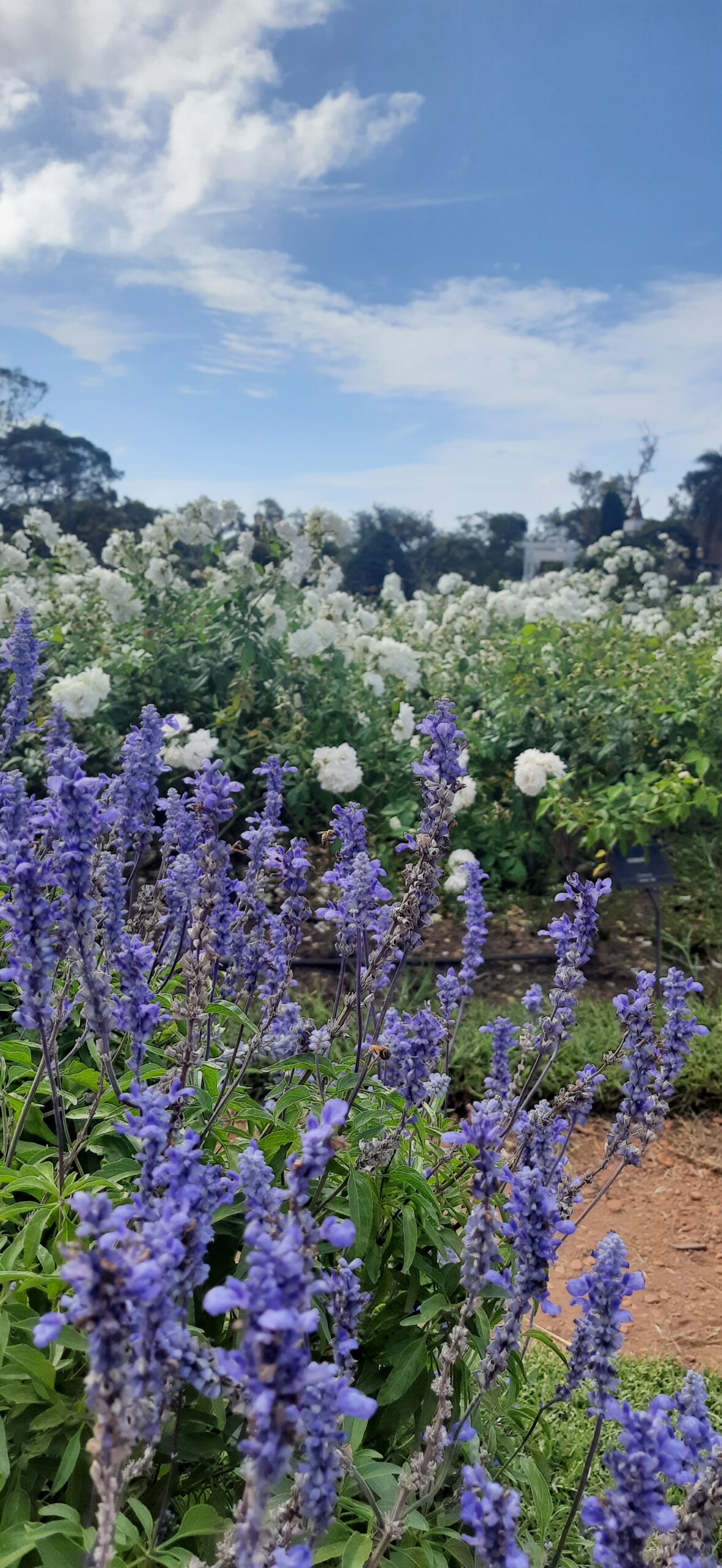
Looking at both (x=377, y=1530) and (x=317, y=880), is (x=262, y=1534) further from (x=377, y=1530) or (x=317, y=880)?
(x=317, y=880)

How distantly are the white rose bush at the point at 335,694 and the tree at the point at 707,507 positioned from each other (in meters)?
37.2

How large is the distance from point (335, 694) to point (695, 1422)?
603cm

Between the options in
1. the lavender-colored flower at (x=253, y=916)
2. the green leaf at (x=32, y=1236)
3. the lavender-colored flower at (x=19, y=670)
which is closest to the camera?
the green leaf at (x=32, y=1236)

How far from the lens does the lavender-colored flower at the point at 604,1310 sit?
134 cm

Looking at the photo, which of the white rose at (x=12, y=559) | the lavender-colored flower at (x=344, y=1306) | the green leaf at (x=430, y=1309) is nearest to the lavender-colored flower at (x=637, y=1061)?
the green leaf at (x=430, y=1309)

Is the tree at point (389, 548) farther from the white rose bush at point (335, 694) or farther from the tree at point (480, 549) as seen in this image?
the white rose bush at point (335, 694)

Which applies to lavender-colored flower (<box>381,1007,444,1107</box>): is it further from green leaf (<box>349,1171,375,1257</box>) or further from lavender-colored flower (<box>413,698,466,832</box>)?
lavender-colored flower (<box>413,698,466,832</box>)

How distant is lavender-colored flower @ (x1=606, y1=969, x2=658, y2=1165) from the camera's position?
6.57 ft

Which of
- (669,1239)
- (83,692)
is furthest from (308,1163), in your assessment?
(83,692)

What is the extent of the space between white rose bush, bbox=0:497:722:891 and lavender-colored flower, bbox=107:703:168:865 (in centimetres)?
311

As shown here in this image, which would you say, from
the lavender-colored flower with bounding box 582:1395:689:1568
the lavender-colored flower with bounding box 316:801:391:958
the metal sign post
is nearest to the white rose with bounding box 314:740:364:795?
the metal sign post

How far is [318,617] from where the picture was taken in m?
7.34

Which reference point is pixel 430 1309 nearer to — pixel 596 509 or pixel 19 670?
pixel 19 670

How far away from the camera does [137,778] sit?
234cm
